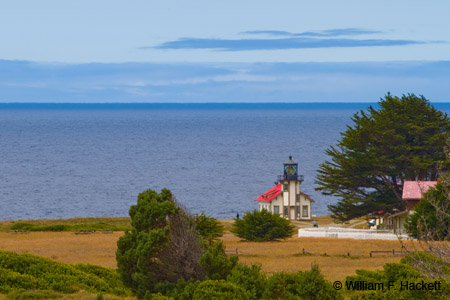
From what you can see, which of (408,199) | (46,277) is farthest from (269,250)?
(46,277)

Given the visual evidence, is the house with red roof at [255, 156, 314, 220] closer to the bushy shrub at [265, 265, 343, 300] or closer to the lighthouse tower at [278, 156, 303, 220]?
the lighthouse tower at [278, 156, 303, 220]

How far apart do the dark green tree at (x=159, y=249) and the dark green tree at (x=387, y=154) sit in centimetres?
4563

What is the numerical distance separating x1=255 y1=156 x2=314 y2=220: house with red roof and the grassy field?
71.7 ft

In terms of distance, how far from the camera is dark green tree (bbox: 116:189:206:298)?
26344 mm

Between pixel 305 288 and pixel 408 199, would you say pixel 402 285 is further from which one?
pixel 408 199

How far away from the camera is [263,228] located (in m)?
60.5

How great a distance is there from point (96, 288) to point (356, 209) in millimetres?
47330

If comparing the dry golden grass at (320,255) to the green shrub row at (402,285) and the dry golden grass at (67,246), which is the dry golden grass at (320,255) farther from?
the dry golden grass at (67,246)

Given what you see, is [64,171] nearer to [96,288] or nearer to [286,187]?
[286,187]

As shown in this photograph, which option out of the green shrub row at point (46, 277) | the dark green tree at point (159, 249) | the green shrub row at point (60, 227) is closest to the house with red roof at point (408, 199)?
the green shrub row at point (60, 227)

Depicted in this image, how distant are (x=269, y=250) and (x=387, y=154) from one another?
79.6 ft

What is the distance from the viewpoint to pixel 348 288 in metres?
29.0

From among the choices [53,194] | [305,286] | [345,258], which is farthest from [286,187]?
[305,286]

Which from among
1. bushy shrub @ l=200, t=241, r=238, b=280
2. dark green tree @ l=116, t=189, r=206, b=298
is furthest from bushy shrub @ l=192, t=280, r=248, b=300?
dark green tree @ l=116, t=189, r=206, b=298
